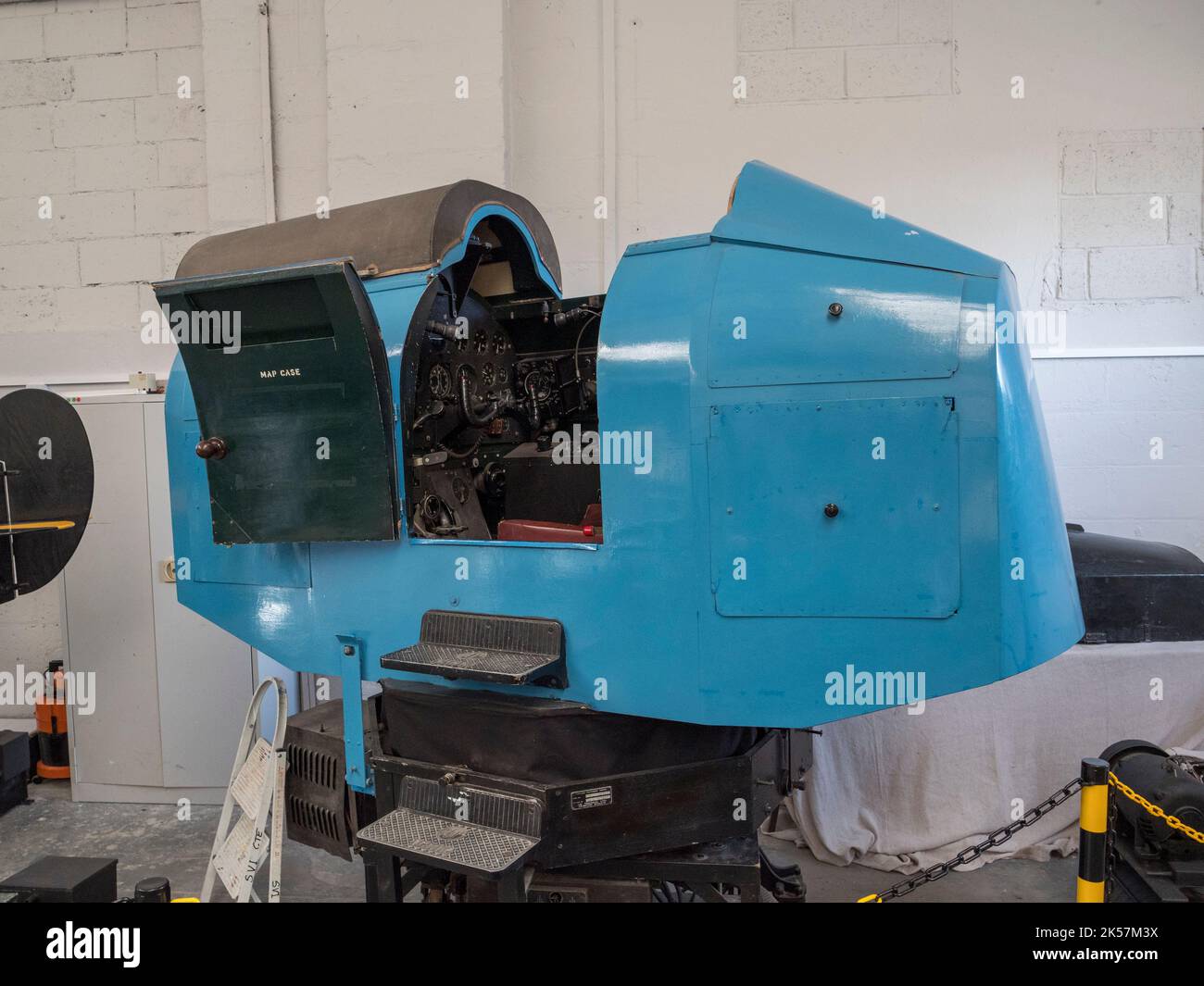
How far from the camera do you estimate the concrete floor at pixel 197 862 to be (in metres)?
3.31

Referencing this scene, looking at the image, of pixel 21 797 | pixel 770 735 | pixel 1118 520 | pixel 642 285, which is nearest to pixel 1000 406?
pixel 642 285

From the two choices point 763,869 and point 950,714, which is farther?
point 950,714

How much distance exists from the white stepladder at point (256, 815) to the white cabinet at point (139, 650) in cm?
132

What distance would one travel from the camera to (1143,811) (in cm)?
280

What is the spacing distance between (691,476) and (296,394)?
1228mm

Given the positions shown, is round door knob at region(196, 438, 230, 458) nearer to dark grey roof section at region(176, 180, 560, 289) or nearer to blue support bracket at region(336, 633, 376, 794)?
dark grey roof section at region(176, 180, 560, 289)

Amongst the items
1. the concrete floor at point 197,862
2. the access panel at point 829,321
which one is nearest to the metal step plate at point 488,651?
the access panel at point 829,321

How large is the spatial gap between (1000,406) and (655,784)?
1.28 meters

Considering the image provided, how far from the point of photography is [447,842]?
2.06 metres

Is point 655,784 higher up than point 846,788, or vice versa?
point 655,784

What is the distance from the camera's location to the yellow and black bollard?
2.03 metres

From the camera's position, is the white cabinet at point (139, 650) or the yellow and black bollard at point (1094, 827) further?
the white cabinet at point (139, 650)

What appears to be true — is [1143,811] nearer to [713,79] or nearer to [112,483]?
[713,79]

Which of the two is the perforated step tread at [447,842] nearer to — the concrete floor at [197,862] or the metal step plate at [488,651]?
the metal step plate at [488,651]
